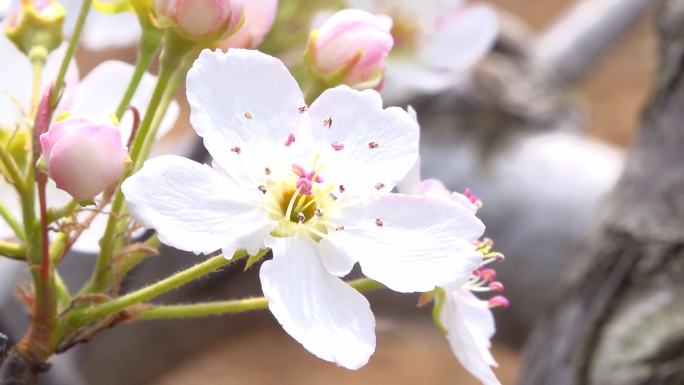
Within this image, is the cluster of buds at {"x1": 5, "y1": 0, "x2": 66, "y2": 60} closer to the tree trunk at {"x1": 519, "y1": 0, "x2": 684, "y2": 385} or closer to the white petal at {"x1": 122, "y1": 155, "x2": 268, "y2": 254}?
the white petal at {"x1": 122, "y1": 155, "x2": 268, "y2": 254}

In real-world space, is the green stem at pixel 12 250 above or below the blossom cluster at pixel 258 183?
below

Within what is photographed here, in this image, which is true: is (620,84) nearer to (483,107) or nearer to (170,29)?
(483,107)

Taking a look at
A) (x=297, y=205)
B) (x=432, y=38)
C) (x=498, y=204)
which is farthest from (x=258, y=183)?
(x=498, y=204)

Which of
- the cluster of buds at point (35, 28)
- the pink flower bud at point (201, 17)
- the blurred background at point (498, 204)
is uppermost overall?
the pink flower bud at point (201, 17)

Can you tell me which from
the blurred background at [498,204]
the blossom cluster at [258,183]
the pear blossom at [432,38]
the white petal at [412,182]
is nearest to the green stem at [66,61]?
the blossom cluster at [258,183]

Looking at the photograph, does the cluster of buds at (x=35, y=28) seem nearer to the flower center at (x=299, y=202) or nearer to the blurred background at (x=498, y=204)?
the flower center at (x=299, y=202)

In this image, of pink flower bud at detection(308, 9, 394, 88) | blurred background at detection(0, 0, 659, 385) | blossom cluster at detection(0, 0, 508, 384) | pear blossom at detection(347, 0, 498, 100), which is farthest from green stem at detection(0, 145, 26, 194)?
pear blossom at detection(347, 0, 498, 100)

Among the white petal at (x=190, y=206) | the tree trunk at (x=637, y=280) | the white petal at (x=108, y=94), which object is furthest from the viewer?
the tree trunk at (x=637, y=280)
